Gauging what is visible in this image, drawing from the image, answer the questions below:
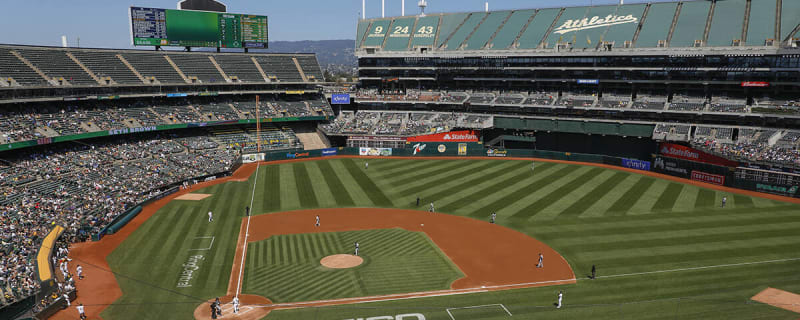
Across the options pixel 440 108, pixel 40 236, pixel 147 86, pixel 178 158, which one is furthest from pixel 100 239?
pixel 440 108

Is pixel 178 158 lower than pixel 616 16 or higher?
lower

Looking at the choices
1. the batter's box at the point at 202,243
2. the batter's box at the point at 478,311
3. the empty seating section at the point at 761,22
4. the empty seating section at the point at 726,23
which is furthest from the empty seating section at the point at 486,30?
the batter's box at the point at 478,311

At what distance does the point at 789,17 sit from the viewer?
61.7 meters

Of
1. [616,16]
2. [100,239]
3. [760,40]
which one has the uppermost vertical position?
[616,16]

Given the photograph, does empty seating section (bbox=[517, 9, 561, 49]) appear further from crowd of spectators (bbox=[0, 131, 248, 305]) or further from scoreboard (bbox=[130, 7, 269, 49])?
crowd of spectators (bbox=[0, 131, 248, 305])

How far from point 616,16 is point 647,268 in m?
54.9

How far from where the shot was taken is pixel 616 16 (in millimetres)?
73688

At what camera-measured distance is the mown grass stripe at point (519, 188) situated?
145 feet

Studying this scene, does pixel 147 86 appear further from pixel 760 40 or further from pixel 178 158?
pixel 760 40

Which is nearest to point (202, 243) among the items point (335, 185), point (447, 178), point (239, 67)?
point (335, 185)

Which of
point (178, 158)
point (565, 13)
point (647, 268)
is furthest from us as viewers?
point (565, 13)

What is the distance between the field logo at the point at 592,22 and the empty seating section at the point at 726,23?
33.1ft

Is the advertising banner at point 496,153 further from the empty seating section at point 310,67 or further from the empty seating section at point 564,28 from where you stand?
the empty seating section at point 310,67

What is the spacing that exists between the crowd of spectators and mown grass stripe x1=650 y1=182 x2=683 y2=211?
4564 centimetres
